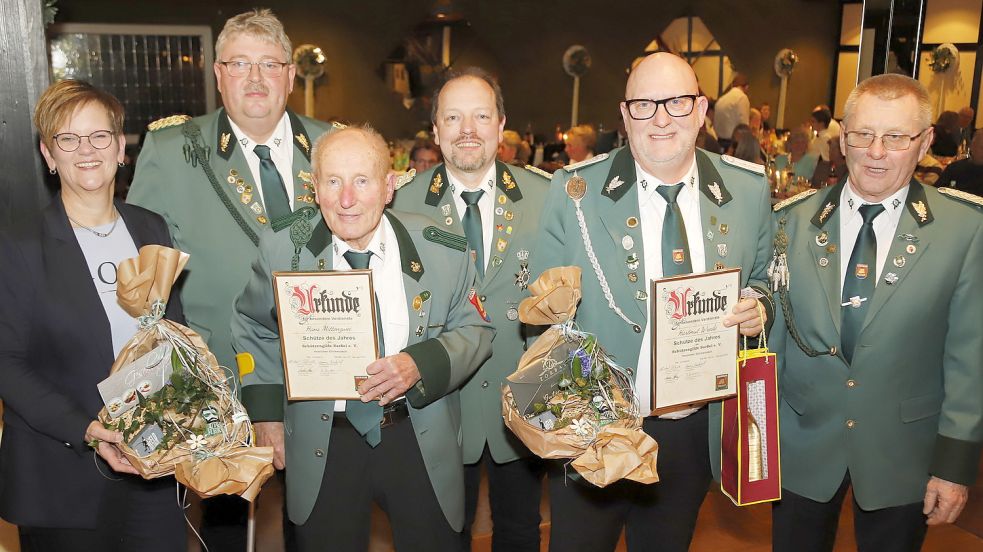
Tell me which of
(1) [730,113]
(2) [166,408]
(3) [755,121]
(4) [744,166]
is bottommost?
(2) [166,408]

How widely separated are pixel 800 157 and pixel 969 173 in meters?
1.84

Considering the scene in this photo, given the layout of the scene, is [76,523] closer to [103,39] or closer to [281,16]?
[103,39]

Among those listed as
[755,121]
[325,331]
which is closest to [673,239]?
[325,331]

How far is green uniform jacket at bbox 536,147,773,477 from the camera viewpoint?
2.36m

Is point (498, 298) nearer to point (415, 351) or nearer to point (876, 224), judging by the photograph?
point (415, 351)

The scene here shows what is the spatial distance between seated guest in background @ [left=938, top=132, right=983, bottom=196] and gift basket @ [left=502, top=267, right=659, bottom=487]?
557 centimetres

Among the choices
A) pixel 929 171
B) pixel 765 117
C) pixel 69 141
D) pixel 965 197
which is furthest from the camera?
→ pixel 765 117

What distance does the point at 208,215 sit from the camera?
283cm

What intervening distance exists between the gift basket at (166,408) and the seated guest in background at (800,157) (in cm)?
679

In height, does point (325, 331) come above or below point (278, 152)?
below

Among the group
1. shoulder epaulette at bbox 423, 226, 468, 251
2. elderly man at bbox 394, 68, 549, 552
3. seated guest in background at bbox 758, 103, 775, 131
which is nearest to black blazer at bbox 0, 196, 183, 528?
shoulder epaulette at bbox 423, 226, 468, 251

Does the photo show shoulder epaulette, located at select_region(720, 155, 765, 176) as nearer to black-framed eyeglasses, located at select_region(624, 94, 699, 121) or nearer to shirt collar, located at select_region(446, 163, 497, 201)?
black-framed eyeglasses, located at select_region(624, 94, 699, 121)

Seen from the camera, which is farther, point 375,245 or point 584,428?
point 375,245

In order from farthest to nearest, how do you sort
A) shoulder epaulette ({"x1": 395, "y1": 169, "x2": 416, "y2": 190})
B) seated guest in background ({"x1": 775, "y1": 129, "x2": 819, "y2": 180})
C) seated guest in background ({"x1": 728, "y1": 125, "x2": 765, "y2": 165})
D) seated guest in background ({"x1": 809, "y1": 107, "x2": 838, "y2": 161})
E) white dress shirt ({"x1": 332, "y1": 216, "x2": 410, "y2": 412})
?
seated guest in background ({"x1": 809, "y1": 107, "x2": 838, "y2": 161})
seated guest in background ({"x1": 728, "y1": 125, "x2": 765, "y2": 165})
seated guest in background ({"x1": 775, "y1": 129, "x2": 819, "y2": 180})
shoulder epaulette ({"x1": 395, "y1": 169, "x2": 416, "y2": 190})
white dress shirt ({"x1": 332, "y1": 216, "x2": 410, "y2": 412})
